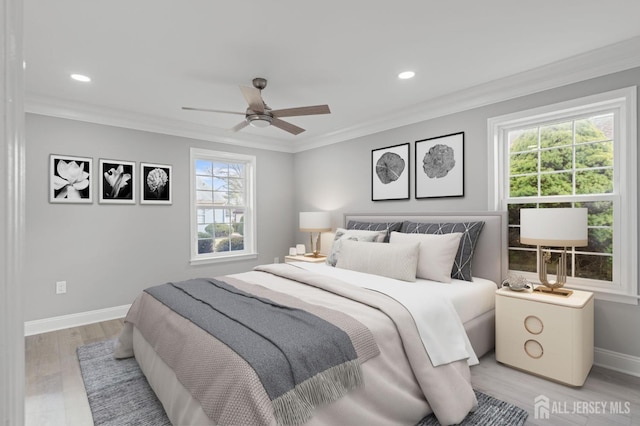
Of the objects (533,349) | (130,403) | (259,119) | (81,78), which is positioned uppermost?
(81,78)

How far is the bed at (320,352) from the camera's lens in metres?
1.46

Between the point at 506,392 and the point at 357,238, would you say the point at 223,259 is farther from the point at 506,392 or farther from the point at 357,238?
the point at 506,392

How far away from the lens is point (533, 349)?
2.49 metres

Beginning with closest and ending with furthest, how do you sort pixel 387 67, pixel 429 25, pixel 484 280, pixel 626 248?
pixel 429 25 < pixel 626 248 < pixel 387 67 < pixel 484 280

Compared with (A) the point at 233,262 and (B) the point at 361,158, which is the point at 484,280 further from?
(A) the point at 233,262

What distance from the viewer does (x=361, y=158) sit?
14.7 ft

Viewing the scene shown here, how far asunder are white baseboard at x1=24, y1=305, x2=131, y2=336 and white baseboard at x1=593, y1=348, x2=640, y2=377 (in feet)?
15.6

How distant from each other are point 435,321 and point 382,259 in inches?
35.9

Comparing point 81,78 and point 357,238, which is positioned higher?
point 81,78

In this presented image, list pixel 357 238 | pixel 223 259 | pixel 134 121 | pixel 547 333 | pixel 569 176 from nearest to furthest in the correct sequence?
pixel 547 333
pixel 569 176
pixel 357 238
pixel 134 121
pixel 223 259

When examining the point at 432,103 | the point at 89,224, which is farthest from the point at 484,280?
the point at 89,224

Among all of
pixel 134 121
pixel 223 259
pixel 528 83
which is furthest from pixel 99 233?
pixel 528 83

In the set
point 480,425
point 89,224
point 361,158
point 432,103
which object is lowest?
point 480,425

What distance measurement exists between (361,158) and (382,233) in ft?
4.38
